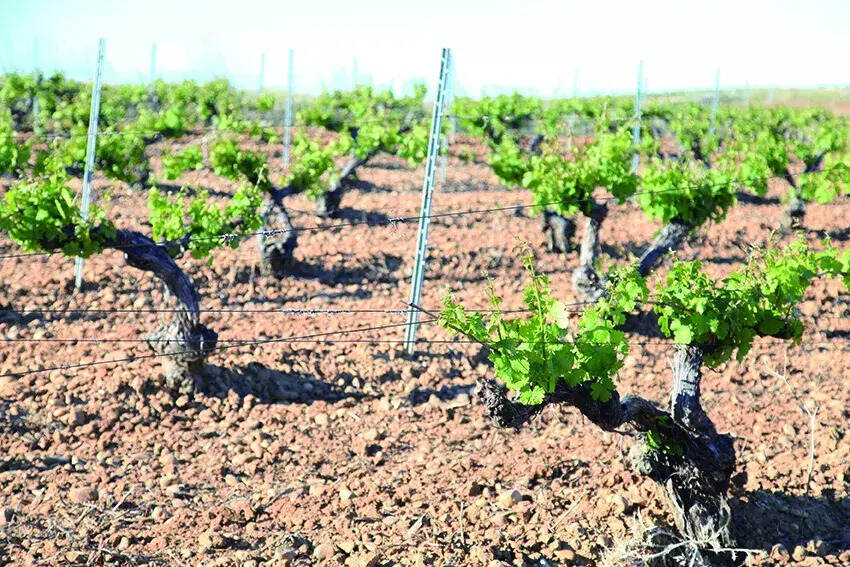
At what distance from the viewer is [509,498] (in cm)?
587

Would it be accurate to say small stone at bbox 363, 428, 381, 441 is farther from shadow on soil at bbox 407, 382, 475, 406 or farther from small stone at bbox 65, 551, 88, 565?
small stone at bbox 65, 551, 88, 565

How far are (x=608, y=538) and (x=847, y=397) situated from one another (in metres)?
3.57

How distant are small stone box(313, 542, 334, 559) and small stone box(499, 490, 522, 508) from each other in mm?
1188

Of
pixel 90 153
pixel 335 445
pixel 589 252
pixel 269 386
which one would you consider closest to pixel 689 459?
pixel 335 445

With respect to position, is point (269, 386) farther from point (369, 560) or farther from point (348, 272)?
point (348, 272)

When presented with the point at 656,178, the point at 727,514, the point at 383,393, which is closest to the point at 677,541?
the point at 727,514

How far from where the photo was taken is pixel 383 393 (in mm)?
7988

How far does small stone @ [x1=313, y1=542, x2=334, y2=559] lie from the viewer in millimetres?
5262

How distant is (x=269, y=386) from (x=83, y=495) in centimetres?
210

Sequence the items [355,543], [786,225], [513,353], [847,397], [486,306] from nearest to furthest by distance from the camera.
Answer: [513,353], [355,543], [847,397], [486,306], [786,225]

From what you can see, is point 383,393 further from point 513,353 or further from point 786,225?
point 786,225

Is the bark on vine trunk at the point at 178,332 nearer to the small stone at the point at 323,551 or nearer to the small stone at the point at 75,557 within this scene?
the small stone at the point at 75,557

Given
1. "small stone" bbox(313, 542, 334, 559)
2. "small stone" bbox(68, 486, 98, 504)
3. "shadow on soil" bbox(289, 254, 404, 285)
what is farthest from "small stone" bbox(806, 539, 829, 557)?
"shadow on soil" bbox(289, 254, 404, 285)

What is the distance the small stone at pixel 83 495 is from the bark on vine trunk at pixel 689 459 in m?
2.76
